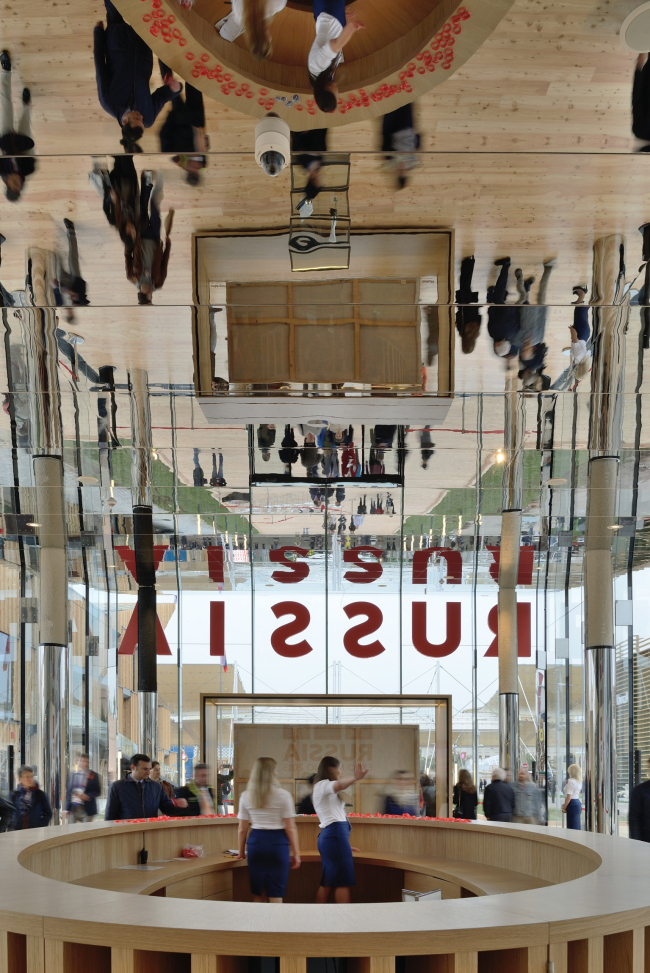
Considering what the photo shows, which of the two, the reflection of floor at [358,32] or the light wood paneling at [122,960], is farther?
the reflection of floor at [358,32]

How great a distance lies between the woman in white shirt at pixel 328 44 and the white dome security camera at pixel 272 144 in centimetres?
66

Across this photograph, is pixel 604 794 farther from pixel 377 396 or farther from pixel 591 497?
pixel 377 396

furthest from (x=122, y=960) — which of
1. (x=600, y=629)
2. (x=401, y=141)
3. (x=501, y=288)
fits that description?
(x=600, y=629)

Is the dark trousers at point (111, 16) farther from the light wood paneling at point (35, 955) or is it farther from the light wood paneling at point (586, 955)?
the light wood paneling at point (586, 955)

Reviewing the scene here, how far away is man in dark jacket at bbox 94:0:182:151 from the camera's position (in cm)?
480

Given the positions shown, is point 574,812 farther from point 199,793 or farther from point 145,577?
point 145,577

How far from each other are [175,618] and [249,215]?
11.3 m

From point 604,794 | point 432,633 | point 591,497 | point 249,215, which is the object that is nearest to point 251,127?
point 249,215

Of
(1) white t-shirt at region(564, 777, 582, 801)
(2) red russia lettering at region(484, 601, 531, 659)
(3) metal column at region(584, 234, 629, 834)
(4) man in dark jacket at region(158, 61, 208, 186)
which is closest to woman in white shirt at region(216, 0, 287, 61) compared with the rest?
(4) man in dark jacket at region(158, 61, 208, 186)

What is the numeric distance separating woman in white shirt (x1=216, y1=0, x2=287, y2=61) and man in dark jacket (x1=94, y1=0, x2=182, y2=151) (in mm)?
852

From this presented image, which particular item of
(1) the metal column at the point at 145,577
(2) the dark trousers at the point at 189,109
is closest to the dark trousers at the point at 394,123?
(2) the dark trousers at the point at 189,109

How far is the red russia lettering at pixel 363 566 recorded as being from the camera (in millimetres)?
16281

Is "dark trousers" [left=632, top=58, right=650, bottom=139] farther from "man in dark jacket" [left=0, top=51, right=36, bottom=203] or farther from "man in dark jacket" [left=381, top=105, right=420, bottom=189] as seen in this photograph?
"man in dark jacket" [left=0, top=51, right=36, bottom=203]

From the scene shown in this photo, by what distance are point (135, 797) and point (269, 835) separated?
7.53 ft
